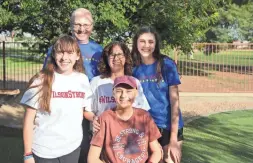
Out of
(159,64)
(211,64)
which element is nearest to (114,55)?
(159,64)

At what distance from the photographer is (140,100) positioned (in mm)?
3248

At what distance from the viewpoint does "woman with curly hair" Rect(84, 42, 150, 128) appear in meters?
3.27

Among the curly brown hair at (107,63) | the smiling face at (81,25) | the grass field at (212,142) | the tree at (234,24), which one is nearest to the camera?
the curly brown hair at (107,63)

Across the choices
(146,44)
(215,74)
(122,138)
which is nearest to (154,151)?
(122,138)

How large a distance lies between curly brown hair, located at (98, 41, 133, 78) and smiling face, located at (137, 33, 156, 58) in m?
0.11

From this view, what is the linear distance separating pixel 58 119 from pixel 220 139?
18.2 feet

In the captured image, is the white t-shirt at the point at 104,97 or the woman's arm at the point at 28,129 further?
the white t-shirt at the point at 104,97

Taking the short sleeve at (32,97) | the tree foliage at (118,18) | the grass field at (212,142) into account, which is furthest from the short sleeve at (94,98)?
the tree foliage at (118,18)

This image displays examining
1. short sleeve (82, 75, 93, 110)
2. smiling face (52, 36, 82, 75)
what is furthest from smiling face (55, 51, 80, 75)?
short sleeve (82, 75, 93, 110)

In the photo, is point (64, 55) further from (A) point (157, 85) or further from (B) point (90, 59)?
(A) point (157, 85)

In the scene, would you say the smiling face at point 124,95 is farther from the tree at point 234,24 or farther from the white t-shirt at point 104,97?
the tree at point 234,24

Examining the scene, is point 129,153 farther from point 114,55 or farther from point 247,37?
point 247,37

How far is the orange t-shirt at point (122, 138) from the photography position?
2.96 meters

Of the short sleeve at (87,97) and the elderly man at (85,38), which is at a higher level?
the elderly man at (85,38)
